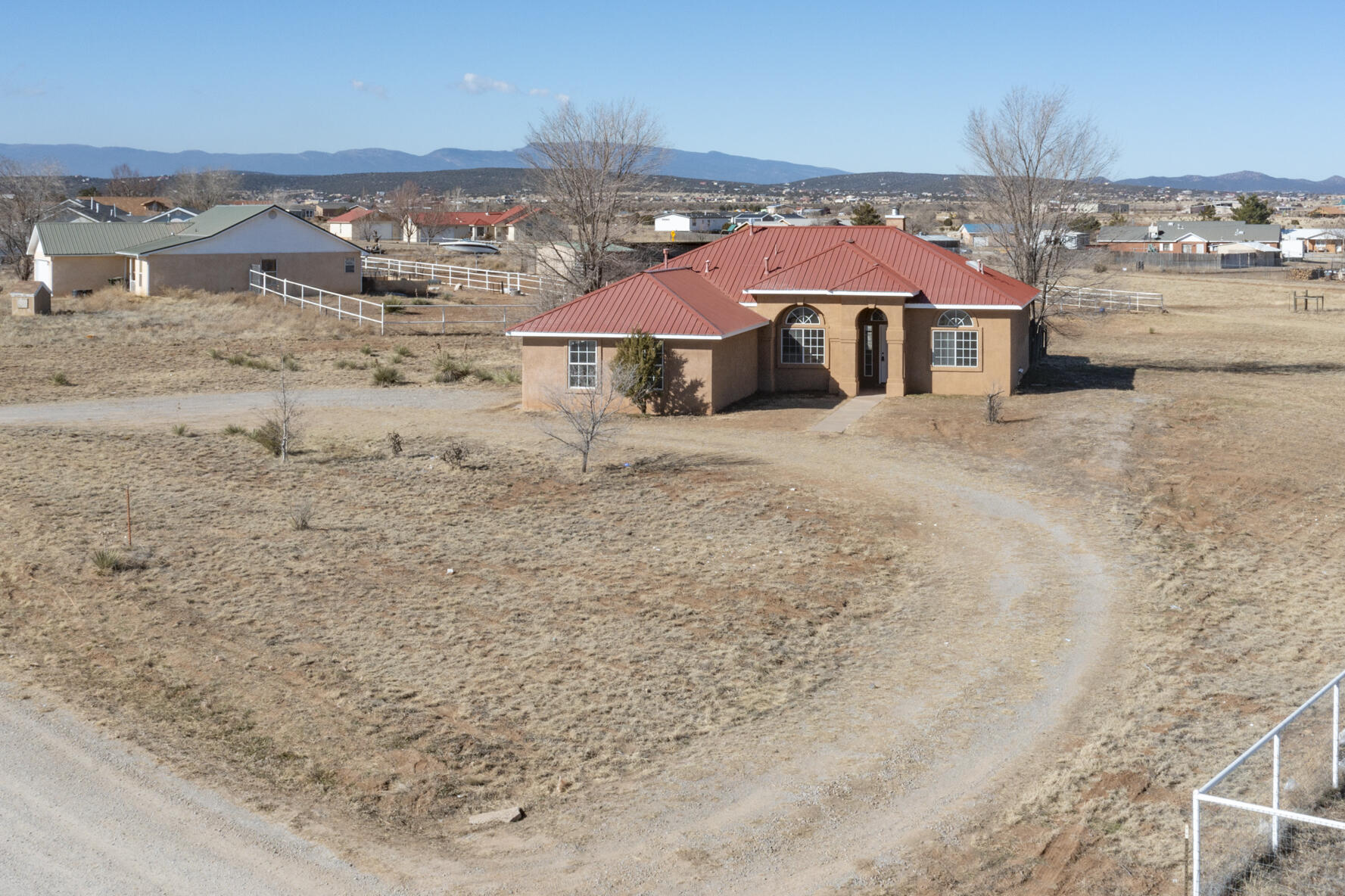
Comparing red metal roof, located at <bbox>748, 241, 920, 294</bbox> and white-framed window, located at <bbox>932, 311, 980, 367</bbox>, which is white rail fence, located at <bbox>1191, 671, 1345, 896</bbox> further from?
white-framed window, located at <bbox>932, 311, 980, 367</bbox>

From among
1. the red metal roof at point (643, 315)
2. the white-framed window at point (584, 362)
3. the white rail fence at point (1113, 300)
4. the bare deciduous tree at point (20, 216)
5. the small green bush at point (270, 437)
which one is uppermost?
the bare deciduous tree at point (20, 216)

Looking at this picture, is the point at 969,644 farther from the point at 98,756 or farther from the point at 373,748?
the point at 98,756

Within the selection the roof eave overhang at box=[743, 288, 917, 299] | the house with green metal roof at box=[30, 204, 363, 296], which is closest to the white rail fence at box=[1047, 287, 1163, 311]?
the roof eave overhang at box=[743, 288, 917, 299]

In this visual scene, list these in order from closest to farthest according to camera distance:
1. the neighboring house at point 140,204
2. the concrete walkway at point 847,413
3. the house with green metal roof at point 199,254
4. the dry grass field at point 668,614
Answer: the dry grass field at point 668,614 → the concrete walkway at point 847,413 → the house with green metal roof at point 199,254 → the neighboring house at point 140,204

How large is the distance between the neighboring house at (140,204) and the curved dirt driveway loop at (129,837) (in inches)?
4151

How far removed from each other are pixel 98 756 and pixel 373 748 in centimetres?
245

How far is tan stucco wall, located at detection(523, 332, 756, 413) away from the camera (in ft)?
100

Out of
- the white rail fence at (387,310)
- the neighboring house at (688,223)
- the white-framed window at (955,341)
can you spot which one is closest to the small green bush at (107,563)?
the white-framed window at (955,341)

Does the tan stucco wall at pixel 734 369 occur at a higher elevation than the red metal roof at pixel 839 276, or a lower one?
lower

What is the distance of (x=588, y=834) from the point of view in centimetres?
1051

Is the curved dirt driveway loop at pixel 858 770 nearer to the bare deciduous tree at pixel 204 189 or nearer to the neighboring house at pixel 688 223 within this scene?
the neighboring house at pixel 688 223

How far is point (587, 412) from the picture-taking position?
1024 inches

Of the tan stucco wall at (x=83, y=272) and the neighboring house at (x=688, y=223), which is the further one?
the neighboring house at (x=688, y=223)

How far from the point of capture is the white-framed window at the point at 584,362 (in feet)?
→ 101
